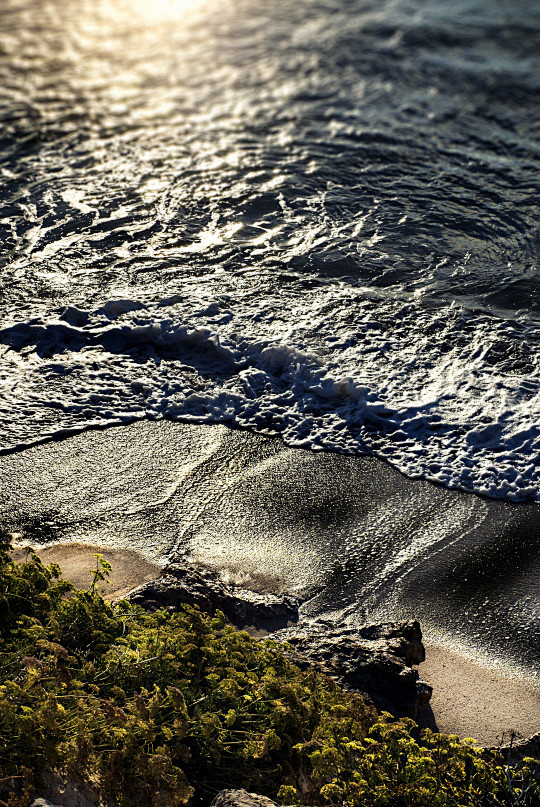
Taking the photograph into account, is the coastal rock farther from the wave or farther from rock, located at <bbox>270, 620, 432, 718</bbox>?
the wave

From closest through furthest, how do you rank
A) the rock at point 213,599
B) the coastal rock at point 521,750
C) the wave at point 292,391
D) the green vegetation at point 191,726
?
the green vegetation at point 191,726, the coastal rock at point 521,750, the rock at point 213,599, the wave at point 292,391

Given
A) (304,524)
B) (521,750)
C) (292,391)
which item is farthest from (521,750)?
(292,391)

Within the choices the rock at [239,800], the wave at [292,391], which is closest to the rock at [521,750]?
the rock at [239,800]

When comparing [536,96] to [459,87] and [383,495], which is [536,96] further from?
[383,495]

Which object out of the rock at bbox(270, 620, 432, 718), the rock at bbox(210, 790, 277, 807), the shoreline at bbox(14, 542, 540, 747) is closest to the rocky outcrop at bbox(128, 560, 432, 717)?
the rock at bbox(270, 620, 432, 718)

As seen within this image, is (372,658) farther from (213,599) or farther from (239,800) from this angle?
(239,800)

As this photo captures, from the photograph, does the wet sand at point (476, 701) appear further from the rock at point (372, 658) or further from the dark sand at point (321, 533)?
the rock at point (372, 658)

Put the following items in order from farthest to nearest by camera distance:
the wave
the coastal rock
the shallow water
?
the wave
the shallow water
the coastal rock

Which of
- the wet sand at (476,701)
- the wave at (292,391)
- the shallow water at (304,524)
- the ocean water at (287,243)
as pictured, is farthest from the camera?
the ocean water at (287,243)
